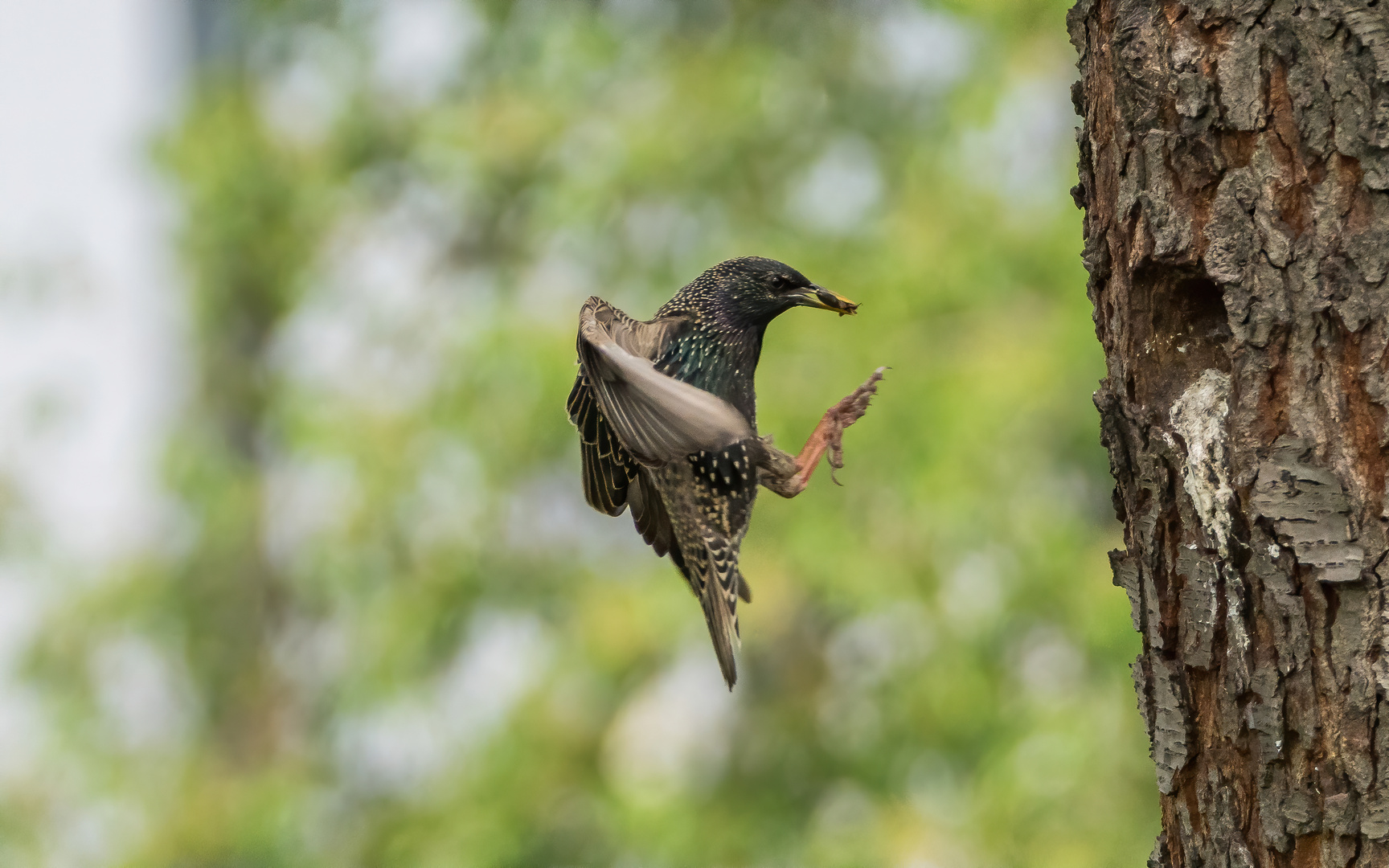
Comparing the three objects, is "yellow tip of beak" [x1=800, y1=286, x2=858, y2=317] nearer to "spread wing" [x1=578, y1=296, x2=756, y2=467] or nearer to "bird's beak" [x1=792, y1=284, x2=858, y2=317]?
"bird's beak" [x1=792, y1=284, x2=858, y2=317]

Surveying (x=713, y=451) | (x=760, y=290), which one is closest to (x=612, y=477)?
(x=713, y=451)

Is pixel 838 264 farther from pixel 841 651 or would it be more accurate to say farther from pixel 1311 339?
pixel 1311 339

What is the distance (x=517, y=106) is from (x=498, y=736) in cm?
322

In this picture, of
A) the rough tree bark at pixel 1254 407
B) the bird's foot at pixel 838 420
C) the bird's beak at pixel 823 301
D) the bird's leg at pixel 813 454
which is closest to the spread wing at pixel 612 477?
the bird's leg at pixel 813 454

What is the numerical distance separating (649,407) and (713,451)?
423 mm

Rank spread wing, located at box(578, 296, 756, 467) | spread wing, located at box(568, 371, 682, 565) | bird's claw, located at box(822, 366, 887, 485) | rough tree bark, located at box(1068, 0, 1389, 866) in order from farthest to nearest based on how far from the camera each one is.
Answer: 1. bird's claw, located at box(822, 366, 887, 485)
2. spread wing, located at box(568, 371, 682, 565)
3. spread wing, located at box(578, 296, 756, 467)
4. rough tree bark, located at box(1068, 0, 1389, 866)

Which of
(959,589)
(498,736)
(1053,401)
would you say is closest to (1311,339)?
(1053,401)

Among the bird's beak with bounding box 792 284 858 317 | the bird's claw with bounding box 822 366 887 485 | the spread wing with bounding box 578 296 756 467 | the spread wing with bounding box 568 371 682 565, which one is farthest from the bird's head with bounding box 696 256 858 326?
the spread wing with bounding box 578 296 756 467

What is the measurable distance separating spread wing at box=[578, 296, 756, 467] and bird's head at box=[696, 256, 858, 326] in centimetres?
50

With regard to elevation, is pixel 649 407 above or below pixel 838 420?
below

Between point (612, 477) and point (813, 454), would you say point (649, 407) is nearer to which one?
point (612, 477)

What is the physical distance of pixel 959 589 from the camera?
18.2ft

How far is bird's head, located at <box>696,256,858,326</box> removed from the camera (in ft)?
8.84

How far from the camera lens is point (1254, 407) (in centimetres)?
152
